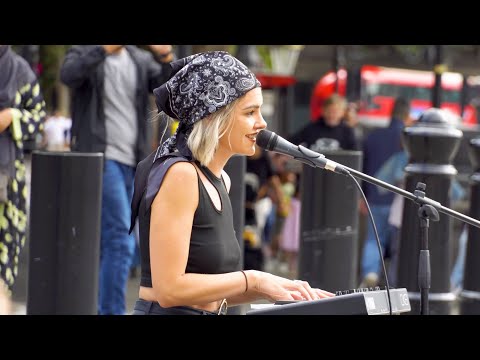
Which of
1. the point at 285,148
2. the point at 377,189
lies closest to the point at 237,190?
the point at 285,148

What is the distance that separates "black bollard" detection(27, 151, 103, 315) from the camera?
6.34 meters

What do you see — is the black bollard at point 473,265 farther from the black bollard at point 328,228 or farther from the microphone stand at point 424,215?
the microphone stand at point 424,215

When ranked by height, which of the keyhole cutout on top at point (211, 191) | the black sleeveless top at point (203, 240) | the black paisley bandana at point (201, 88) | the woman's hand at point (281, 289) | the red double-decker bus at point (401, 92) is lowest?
the woman's hand at point (281, 289)

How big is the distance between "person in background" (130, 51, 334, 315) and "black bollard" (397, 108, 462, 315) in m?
3.07

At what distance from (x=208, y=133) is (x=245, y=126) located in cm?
13

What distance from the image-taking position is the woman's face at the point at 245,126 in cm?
383

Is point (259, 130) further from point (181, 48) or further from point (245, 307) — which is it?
point (181, 48)

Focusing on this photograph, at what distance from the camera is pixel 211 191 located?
3.84 metres

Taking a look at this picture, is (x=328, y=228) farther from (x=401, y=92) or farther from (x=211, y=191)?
(x=401, y=92)

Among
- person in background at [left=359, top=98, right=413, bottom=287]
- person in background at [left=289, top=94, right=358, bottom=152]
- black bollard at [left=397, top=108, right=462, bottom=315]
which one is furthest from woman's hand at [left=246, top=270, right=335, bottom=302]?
person in background at [left=289, top=94, right=358, bottom=152]

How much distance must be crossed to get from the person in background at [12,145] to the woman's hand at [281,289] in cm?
284

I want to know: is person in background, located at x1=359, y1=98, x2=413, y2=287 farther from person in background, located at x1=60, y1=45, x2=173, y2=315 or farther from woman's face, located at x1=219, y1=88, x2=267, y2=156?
woman's face, located at x1=219, y1=88, x2=267, y2=156

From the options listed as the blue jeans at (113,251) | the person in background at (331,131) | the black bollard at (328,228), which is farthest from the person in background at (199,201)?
the person in background at (331,131)
